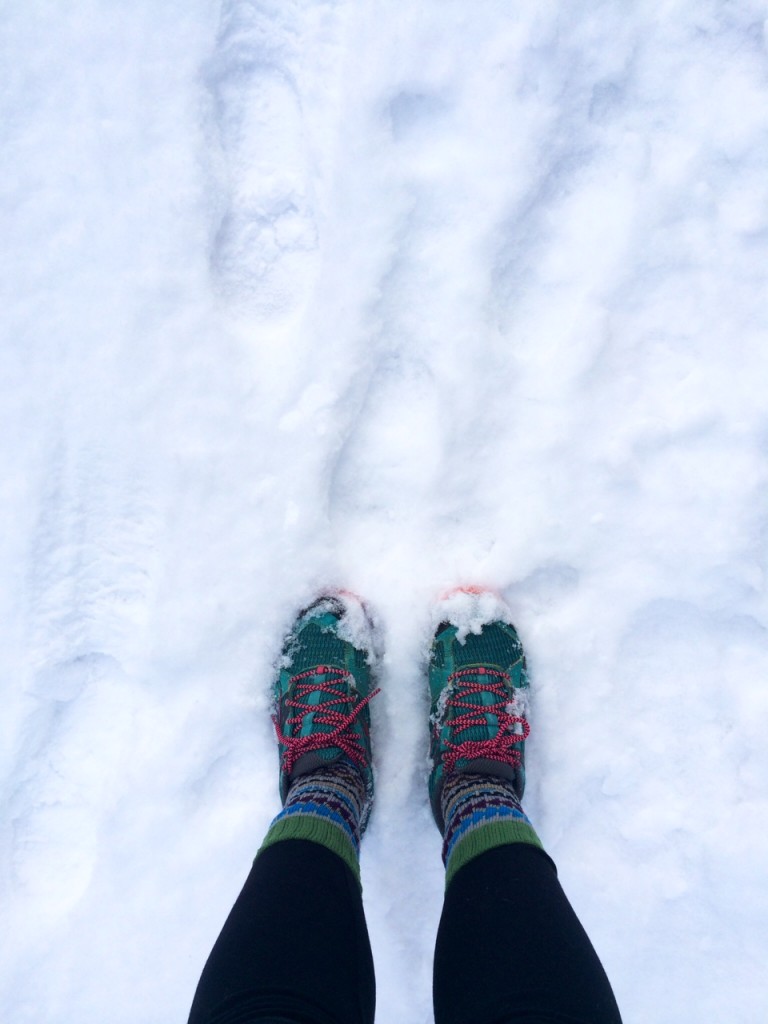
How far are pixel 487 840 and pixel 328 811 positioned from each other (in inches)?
12.3

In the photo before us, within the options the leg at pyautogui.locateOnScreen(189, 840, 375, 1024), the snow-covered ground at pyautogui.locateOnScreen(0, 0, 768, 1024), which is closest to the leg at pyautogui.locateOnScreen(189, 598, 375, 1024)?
the leg at pyautogui.locateOnScreen(189, 840, 375, 1024)

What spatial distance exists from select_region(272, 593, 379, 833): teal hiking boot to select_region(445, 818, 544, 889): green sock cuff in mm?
314

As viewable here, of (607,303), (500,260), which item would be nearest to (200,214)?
(500,260)

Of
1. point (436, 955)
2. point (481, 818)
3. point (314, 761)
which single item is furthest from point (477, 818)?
point (314, 761)

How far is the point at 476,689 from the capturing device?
156 centimetres

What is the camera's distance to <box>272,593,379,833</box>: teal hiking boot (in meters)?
1.50

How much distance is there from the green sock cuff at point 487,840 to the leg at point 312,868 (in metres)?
0.18

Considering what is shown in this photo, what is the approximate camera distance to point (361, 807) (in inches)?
56.6

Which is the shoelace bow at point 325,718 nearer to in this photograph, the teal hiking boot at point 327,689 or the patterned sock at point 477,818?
the teal hiking boot at point 327,689

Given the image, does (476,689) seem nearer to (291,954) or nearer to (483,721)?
(483,721)

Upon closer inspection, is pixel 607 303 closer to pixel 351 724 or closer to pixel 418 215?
pixel 418 215

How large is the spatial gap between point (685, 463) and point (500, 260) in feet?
2.01

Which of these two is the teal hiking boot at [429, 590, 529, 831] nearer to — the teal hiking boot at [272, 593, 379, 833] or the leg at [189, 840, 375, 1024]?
the teal hiking boot at [272, 593, 379, 833]

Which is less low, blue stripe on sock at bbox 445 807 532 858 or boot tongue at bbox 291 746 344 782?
boot tongue at bbox 291 746 344 782
